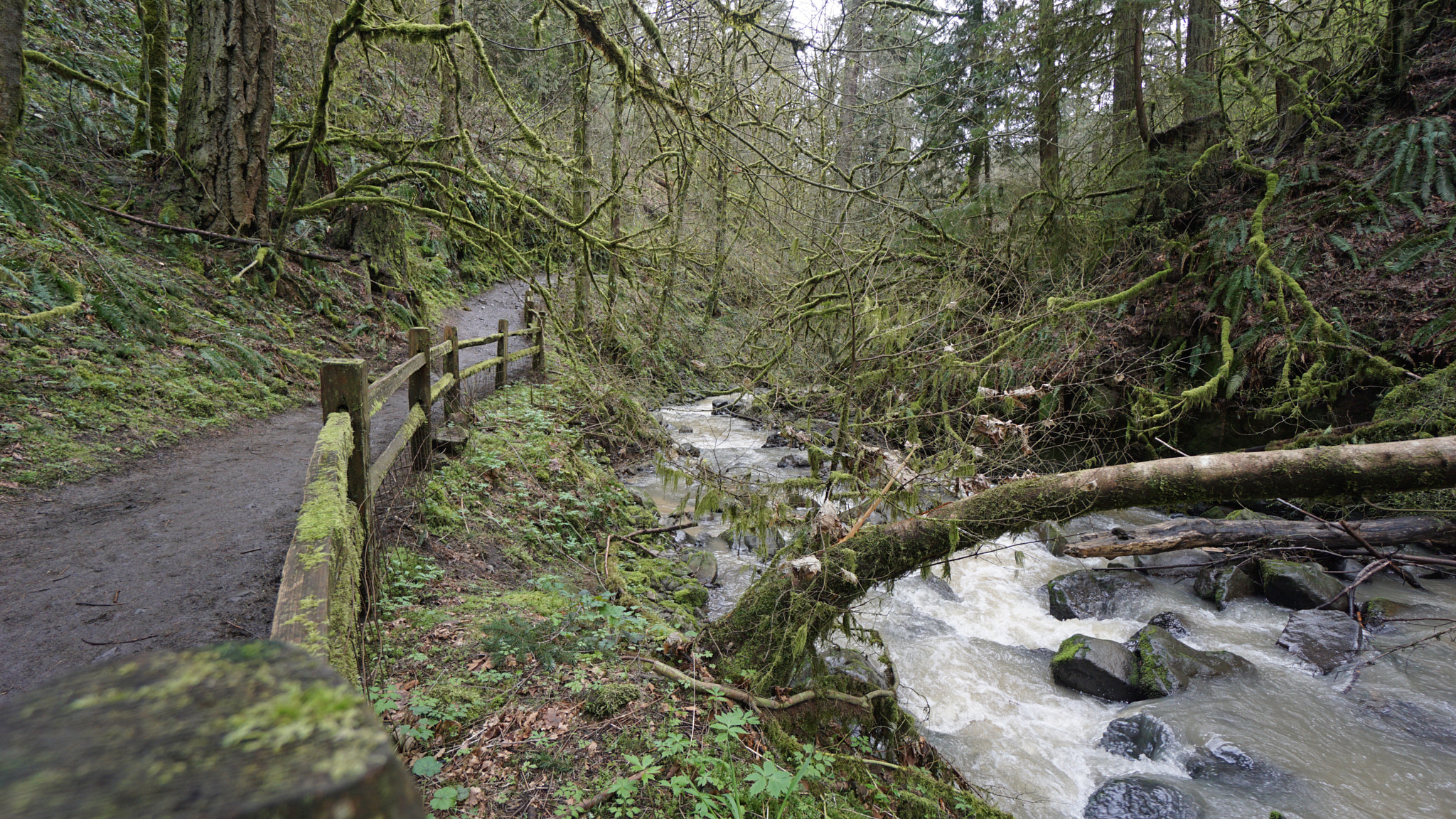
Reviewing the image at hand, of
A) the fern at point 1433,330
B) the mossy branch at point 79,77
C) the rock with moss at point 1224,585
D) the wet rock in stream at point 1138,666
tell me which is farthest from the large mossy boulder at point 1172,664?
the mossy branch at point 79,77

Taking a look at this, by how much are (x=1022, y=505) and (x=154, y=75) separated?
10987 millimetres

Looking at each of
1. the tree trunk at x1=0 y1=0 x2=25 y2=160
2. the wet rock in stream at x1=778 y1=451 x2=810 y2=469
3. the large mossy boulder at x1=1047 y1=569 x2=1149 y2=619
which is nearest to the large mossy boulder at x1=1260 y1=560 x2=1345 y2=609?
the large mossy boulder at x1=1047 y1=569 x2=1149 y2=619

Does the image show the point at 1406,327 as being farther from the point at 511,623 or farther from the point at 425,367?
the point at 425,367

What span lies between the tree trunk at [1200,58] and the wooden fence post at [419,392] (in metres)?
9.42

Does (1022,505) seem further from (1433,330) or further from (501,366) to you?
(501,366)

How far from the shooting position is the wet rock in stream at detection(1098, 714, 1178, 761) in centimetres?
446

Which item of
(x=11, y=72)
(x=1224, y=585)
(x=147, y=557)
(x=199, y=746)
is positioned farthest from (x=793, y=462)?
(x=11, y=72)

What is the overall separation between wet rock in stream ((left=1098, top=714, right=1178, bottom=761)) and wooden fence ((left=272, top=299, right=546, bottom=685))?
4.89 m

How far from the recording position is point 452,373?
21.9ft

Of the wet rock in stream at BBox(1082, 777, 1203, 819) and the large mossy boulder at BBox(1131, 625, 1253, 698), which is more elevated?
the large mossy boulder at BBox(1131, 625, 1253, 698)

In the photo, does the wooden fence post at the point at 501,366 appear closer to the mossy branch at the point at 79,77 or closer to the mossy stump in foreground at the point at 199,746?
the mossy branch at the point at 79,77

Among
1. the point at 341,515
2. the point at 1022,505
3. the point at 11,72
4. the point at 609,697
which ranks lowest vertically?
the point at 609,697

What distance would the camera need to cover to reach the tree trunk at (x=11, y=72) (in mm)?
5559

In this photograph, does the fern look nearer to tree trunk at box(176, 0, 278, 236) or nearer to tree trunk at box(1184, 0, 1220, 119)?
tree trunk at box(1184, 0, 1220, 119)
